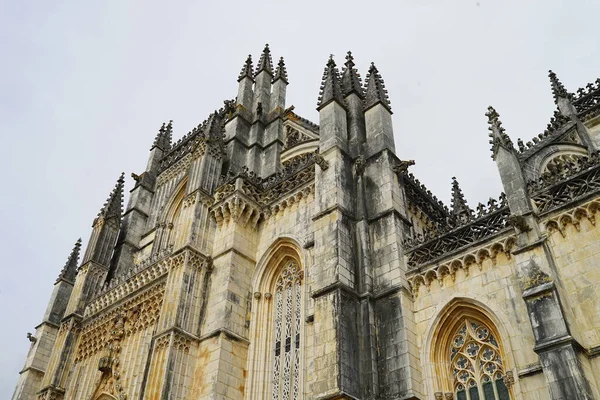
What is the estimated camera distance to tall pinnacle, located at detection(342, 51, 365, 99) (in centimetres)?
1869

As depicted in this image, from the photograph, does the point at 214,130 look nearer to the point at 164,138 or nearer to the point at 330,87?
the point at 330,87

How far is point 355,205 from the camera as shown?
1549 cm

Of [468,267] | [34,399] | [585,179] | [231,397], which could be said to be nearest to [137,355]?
[231,397]

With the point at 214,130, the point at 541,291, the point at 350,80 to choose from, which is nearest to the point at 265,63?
the point at 214,130

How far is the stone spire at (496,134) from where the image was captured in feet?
44.5

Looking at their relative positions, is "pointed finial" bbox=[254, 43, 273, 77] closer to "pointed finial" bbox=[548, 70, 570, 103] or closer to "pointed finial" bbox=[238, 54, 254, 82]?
"pointed finial" bbox=[238, 54, 254, 82]

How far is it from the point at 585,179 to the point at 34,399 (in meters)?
22.6

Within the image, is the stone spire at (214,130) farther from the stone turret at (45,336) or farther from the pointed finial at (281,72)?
the stone turret at (45,336)

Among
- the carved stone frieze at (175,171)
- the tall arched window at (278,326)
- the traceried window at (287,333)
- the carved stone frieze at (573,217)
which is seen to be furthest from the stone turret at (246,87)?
the carved stone frieze at (573,217)

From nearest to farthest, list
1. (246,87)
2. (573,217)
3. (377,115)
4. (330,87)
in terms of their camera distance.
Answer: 1. (573,217)
2. (377,115)
3. (330,87)
4. (246,87)

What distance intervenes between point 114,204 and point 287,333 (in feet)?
48.6

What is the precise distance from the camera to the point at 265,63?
2761 centimetres

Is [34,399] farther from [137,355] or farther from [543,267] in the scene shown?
[543,267]

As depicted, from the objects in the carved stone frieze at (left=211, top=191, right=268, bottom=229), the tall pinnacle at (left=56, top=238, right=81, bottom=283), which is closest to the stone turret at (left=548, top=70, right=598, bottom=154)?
the carved stone frieze at (left=211, top=191, right=268, bottom=229)
